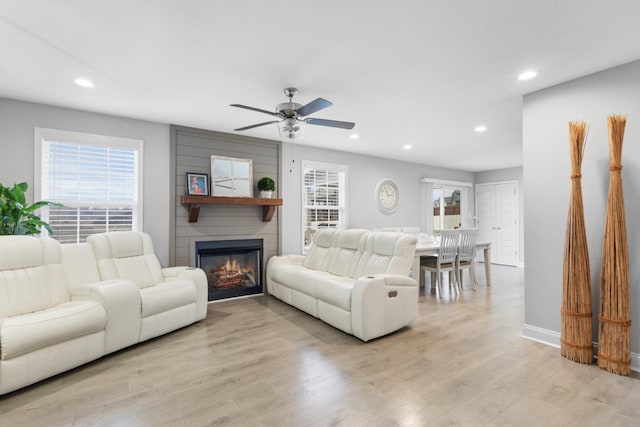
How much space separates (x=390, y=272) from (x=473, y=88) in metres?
2.03

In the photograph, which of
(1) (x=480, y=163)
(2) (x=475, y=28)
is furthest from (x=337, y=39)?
(1) (x=480, y=163)

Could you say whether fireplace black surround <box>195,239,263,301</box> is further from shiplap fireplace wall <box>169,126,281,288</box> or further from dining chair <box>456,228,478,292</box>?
dining chair <box>456,228,478,292</box>

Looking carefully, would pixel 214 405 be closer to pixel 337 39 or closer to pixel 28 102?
pixel 337 39

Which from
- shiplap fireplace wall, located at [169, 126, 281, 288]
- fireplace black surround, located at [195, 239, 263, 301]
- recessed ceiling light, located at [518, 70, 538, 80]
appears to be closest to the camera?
recessed ceiling light, located at [518, 70, 538, 80]

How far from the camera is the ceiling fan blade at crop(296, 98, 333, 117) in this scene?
2.50 meters

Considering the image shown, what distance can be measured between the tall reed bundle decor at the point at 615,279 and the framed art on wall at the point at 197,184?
170 inches

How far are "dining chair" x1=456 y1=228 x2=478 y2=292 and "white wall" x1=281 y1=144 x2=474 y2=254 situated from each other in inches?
68.9

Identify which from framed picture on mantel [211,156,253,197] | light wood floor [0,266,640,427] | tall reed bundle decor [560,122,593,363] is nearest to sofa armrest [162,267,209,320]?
light wood floor [0,266,640,427]

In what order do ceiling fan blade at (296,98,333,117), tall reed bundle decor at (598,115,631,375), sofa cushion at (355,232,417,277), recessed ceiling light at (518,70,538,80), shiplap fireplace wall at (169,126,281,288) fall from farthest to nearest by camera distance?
shiplap fireplace wall at (169,126,281,288)
sofa cushion at (355,232,417,277)
recessed ceiling light at (518,70,538,80)
ceiling fan blade at (296,98,333,117)
tall reed bundle decor at (598,115,631,375)

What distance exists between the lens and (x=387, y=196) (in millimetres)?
6590

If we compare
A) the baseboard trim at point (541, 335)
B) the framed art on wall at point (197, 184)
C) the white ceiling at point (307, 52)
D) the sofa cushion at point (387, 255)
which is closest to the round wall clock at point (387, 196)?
the sofa cushion at point (387, 255)

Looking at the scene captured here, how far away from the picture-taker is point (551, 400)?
208cm

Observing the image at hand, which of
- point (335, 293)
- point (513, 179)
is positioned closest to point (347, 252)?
point (335, 293)

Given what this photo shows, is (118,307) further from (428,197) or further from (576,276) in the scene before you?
(428,197)
